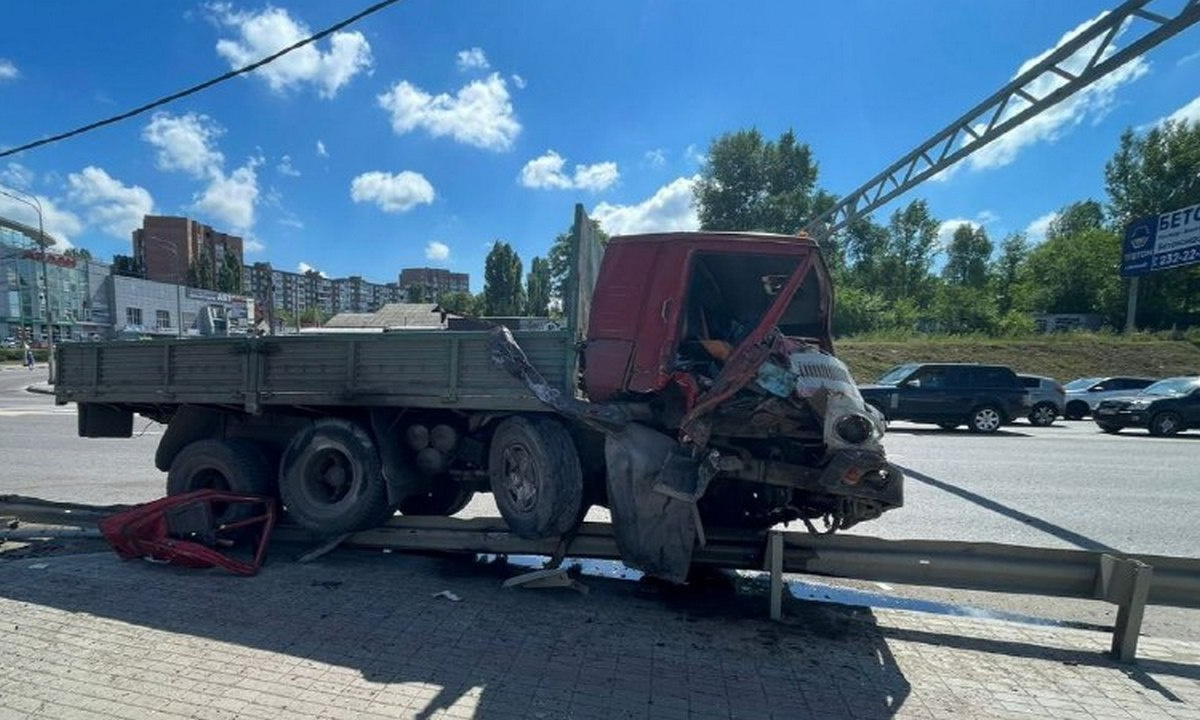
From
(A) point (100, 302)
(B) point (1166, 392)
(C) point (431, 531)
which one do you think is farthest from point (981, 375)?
(A) point (100, 302)

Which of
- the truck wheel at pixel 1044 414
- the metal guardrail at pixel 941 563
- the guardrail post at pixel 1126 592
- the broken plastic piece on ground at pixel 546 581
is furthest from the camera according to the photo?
the truck wheel at pixel 1044 414

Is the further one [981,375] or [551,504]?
[981,375]

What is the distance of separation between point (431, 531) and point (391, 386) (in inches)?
50.6

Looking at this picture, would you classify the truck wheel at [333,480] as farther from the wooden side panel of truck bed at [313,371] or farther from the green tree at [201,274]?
the green tree at [201,274]

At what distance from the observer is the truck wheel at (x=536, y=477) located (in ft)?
14.4

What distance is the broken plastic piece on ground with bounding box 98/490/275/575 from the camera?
4.63m

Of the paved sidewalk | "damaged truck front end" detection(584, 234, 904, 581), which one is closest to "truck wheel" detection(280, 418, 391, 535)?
the paved sidewalk

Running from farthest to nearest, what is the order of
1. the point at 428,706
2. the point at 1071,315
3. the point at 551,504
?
the point at 1071,315
the point at 551,504
the point at 428,706

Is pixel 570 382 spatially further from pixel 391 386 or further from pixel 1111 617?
pixel 1111 617

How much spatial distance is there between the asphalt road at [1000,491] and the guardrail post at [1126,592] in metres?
0.96

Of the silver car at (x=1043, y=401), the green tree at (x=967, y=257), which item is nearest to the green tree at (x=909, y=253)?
the green tree at (x=967, y=257)

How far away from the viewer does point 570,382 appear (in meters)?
4.45

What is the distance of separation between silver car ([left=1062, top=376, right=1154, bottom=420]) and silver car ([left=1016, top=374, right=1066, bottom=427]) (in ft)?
7.50

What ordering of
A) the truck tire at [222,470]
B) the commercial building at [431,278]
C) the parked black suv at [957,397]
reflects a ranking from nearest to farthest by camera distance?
1. the truck tire at [222,470]
2. the parked black suv at [957,397]
3. the commercial building at [431,278]
